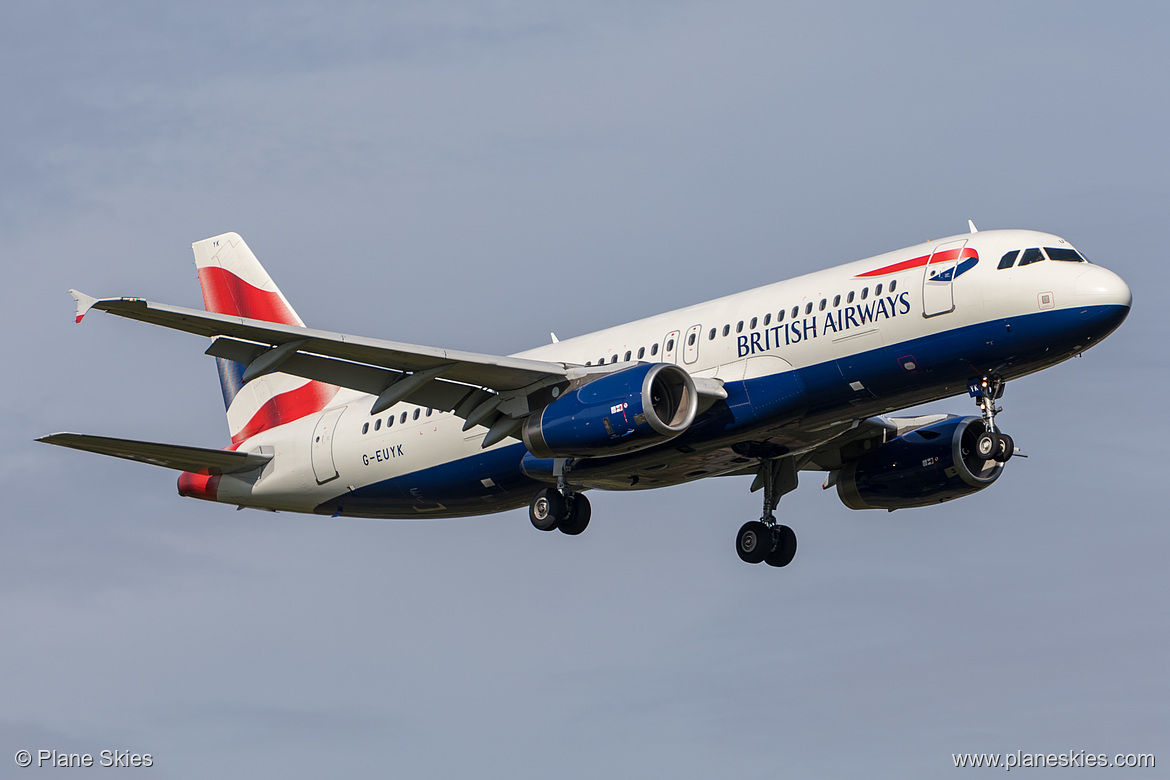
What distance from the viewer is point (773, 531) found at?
143 ft

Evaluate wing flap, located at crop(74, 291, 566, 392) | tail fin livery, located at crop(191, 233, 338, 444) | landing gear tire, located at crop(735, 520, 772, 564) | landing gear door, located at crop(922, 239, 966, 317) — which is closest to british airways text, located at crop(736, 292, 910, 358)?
landing gear door, located at crop(922, 239, 966, 317)

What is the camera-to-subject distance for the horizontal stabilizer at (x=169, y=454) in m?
38.7

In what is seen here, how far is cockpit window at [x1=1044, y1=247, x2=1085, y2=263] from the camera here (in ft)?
114

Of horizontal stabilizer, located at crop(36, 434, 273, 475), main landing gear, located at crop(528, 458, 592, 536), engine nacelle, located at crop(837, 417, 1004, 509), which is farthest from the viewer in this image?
engine nacelle, located at crop(837, 417, 1004, 509)

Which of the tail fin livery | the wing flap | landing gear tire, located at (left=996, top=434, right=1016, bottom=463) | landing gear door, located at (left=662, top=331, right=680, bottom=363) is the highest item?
the tail fin livery

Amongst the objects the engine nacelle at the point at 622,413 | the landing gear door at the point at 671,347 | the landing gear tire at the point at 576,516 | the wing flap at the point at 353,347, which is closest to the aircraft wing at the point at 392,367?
the wing flap at the point at 353,347

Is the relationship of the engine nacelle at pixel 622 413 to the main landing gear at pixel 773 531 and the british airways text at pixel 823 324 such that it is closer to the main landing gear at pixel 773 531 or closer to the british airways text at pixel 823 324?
the british airways text at pixel 823 324

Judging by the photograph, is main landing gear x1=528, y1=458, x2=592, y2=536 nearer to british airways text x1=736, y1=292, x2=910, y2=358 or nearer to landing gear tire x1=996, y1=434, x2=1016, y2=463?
british airways text x1=736, y1=292, x2=910, y2=358

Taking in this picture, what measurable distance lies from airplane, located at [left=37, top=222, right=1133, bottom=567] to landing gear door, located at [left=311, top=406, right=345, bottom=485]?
0.05m

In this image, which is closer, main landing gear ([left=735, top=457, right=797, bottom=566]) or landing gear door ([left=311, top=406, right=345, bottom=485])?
main landing gear ([left=735, top=457, right=797, bottom=566])

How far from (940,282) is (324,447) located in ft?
61.2

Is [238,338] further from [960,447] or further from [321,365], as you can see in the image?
[960,447]

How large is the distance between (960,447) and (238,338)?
1917 cm

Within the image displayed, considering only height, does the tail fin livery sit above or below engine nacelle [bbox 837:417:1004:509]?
above
